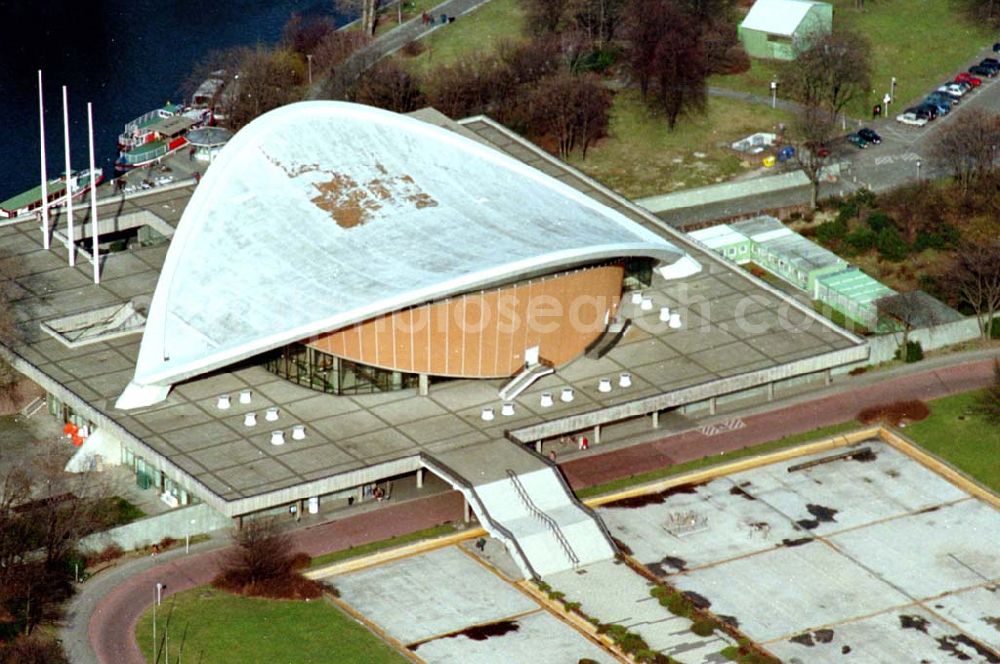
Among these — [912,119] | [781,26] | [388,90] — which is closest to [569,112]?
[388,90]

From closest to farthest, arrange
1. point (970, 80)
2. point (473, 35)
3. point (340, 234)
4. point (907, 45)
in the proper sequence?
point (340, 234), point (970, 80), point (907, 45), point (473, 35)

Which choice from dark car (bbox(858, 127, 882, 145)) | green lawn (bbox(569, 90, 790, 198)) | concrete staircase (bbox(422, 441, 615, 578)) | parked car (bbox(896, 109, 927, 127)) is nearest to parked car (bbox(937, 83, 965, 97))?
parked car (bbox(896, 109, 927, 127))

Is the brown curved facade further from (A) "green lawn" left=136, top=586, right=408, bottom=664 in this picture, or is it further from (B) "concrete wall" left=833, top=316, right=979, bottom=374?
(B) "concrete wall" left=833, top=316, right=979, bottom=374

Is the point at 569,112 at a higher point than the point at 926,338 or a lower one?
higher

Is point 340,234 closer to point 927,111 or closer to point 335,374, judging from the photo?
point 335,374

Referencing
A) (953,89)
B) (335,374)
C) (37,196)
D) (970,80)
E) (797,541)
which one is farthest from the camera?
(970,80)

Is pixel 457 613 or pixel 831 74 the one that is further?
pixel 831 74

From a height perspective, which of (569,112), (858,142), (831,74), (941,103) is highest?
(831,74)

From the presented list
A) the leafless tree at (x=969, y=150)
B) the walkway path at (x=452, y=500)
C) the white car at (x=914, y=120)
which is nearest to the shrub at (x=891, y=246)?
the leafless tree at (x=969, y=150)
